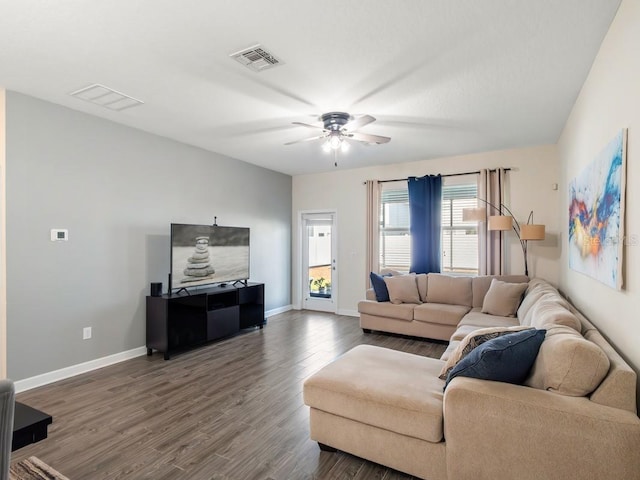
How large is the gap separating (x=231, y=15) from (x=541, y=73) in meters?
2.47

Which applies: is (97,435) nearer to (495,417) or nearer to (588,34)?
(495,417)

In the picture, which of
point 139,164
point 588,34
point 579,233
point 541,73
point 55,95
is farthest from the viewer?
point 139,164

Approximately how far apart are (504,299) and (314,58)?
354 centimetres

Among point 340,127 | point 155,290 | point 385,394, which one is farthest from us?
point 155,290

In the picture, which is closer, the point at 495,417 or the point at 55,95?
the point at 495,417

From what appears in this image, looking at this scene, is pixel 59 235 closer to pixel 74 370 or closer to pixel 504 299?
pixel 74 370

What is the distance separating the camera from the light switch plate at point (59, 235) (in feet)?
11.4

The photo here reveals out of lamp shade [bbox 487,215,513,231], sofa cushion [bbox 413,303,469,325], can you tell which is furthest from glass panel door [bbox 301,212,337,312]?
lamp shade [bbox 487,215,513,231]

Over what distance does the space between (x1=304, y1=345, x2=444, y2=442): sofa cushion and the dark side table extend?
1422 mm

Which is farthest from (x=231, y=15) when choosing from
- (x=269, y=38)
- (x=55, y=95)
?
(x=55, y=95)

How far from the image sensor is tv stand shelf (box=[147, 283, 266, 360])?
13.6 feet

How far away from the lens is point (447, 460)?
1825 millimetres

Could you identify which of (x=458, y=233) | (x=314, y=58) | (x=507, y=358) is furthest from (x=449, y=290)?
(x=314, y=58)

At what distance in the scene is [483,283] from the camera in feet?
16.1
